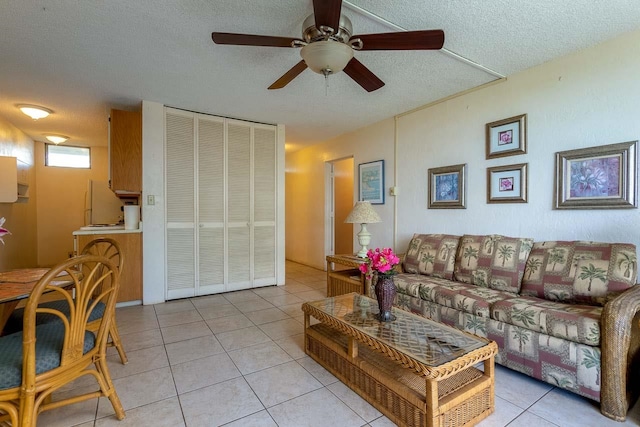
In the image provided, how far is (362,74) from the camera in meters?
2.05

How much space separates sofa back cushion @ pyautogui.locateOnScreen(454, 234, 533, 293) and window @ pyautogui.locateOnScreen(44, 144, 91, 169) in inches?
272

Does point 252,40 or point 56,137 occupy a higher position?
point 56,137

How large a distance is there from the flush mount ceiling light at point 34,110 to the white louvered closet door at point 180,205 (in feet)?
5.05

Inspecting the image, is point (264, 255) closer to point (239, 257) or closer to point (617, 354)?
point (239, 257)

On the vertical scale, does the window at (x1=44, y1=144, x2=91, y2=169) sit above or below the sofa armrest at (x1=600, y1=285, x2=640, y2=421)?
above

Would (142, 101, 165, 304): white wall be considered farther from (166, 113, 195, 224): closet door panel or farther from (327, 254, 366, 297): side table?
(327, 254, 366, 297): side table

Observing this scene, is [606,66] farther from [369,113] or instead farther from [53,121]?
[53,121]

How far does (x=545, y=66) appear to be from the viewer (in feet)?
8.13

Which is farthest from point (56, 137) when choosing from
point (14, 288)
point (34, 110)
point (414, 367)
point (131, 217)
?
point (414, 367)

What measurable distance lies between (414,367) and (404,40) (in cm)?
172

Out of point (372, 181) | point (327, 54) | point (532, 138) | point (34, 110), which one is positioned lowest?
point (372, 181)

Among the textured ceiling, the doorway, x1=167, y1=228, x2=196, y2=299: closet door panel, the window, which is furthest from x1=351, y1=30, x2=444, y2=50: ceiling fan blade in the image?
the window

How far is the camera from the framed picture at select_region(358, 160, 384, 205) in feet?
13.4

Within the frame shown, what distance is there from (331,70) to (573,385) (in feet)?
7.61
